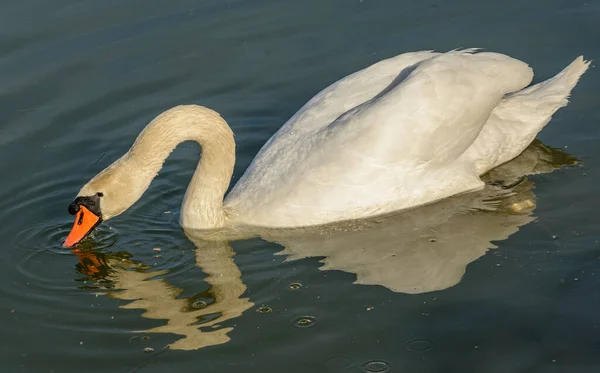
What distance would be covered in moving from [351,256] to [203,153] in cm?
176

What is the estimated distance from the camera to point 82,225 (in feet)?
30.4

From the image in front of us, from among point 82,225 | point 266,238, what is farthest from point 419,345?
Answer: point 82,225

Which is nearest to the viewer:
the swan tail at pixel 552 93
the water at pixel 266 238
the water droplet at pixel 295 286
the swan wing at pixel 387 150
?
the water at pixel 266 238

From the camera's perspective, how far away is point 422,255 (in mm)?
8898

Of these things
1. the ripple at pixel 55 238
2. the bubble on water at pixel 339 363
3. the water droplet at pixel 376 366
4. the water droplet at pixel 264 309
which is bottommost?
the water droplet at pixel 376 366

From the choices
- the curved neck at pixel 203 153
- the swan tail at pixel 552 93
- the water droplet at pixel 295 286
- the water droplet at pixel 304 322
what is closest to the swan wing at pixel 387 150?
the curved neck at pixel 203 153

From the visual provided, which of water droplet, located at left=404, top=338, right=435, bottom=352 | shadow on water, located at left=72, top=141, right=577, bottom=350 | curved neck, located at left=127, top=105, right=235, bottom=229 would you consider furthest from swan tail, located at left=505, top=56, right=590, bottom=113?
water droplet, located at left=404, top=338, right=435, bottom=352

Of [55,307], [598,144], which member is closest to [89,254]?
[55,307]

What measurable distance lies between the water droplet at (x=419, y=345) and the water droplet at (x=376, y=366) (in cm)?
26

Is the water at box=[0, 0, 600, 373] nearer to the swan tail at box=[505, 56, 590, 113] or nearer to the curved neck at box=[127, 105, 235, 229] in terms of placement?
the curved neck at box=[127, 105, 235, 229]

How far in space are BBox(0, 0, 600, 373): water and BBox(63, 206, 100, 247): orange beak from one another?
0.24 m

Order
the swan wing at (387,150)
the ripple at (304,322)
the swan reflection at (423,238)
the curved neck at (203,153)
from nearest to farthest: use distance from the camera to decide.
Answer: the ripple at (304,322) < the swan reflection at (423,238) < the swan wing at (387,150) < the curved neck at (203,153)

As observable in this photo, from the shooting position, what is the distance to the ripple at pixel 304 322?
26.0 feet

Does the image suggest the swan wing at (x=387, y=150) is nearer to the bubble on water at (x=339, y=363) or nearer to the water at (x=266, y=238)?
the water at (x=266, y=238)
